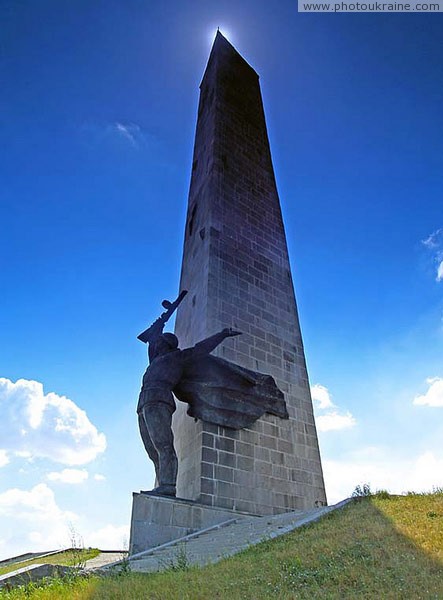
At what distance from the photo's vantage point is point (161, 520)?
22.1 ft

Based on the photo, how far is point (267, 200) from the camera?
13.9 meters

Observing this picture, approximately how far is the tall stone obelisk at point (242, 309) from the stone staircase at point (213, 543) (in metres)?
1.43

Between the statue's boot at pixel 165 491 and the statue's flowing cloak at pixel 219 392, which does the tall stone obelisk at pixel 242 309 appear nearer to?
the statue's flowing cloak at pixel 219 392

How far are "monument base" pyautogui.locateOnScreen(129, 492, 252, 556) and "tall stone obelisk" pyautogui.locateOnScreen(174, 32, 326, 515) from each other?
54 centimetres

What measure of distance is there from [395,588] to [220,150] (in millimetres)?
12231

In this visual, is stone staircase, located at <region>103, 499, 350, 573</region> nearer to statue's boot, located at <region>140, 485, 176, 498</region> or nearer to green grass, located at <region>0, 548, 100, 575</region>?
statue's boot, located at <region>140, 485, 176, 498</region>

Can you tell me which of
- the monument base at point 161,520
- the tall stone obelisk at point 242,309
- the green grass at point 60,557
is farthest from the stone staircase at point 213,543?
the green grass at point 60,557

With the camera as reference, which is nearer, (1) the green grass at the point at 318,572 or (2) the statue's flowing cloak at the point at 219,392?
(1) the green grass at the point at 318,572

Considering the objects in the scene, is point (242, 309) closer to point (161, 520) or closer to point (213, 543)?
point (161, 520)

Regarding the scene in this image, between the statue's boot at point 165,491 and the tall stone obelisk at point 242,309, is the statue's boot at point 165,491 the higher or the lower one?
the lower one

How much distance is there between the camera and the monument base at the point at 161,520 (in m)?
6.47

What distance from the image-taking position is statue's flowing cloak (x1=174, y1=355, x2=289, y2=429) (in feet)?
27.9

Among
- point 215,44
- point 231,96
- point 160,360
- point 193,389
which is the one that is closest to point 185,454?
point 193,389

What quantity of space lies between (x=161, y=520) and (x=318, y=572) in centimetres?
362
